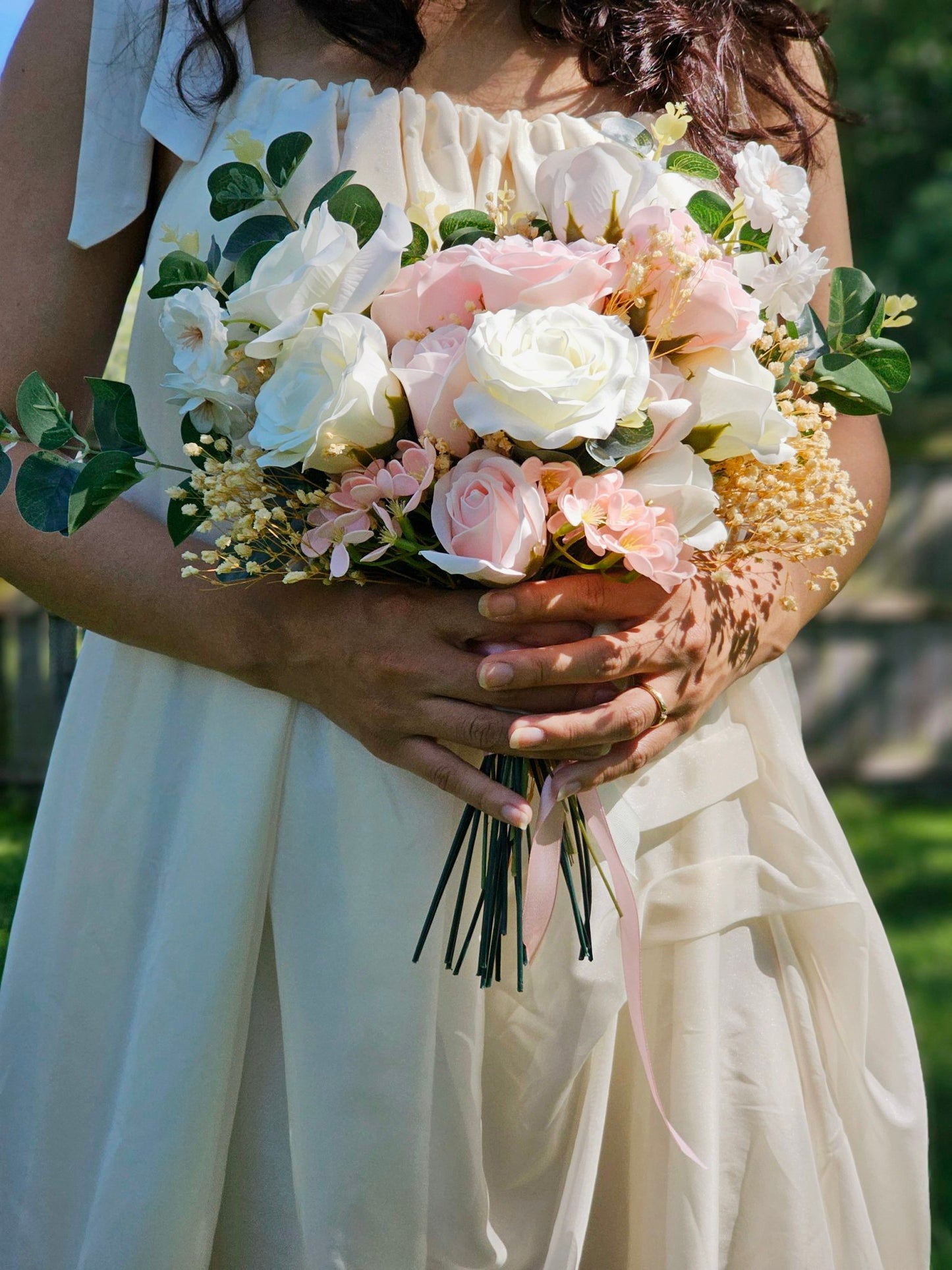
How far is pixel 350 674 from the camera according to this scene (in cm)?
127

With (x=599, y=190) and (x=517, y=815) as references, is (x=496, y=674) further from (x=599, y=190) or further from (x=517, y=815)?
(x=599, y=190)

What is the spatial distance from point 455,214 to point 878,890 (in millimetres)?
4245

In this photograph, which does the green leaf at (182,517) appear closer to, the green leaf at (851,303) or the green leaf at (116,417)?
the green leaf at (116,417)

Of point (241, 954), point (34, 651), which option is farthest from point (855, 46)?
point (241, 954)

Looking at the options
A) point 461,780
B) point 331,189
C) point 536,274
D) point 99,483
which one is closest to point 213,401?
point 99,483

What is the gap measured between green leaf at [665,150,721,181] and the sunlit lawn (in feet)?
4.45

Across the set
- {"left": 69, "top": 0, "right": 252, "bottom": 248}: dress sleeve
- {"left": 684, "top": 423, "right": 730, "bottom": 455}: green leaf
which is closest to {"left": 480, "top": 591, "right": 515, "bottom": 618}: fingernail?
{"left": 684, "top": 423, "right": 730, "bottom": 455}: green leaf

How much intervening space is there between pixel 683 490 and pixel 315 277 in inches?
15.4

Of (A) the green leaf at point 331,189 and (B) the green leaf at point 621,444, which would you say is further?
(A) the green leaf at point 331,189

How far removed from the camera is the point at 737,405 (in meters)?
1.14

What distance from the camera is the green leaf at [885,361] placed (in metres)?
1.32

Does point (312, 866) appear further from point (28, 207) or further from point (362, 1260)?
point (28, 207)

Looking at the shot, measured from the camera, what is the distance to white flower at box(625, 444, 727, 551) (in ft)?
3.71

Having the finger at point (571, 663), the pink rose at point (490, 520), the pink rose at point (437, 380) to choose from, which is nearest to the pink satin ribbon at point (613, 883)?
the finger at point (571, 663)
